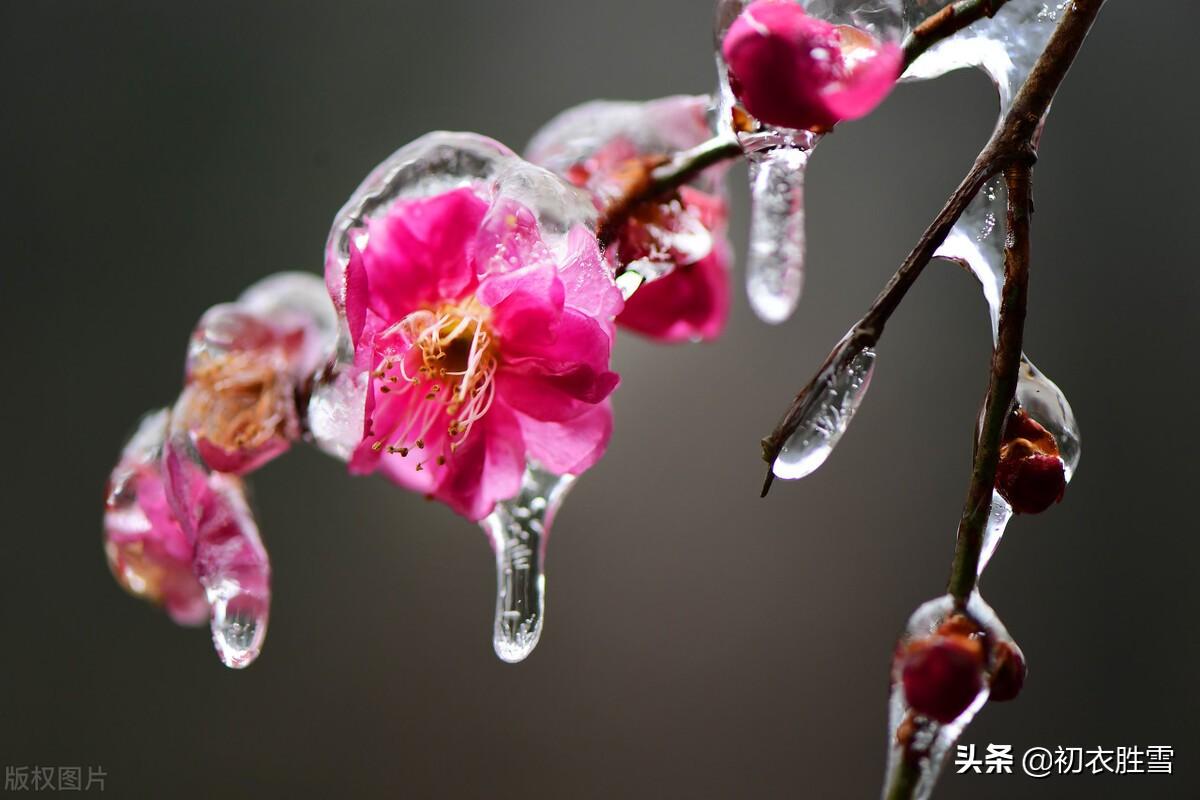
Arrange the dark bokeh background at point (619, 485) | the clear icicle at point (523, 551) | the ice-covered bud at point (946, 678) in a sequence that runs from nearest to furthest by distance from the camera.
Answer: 1. the ice-covered bud at point (946, 678)
2. the clear icicle at point (523, 551)
3. the dark bokeh background at point (619, 485)

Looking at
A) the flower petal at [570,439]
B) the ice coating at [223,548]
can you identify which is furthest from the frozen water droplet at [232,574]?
the flower petal at [570,439]

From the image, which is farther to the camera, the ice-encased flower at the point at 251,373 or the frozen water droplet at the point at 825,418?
the ice-encased flower at the point at 251,373

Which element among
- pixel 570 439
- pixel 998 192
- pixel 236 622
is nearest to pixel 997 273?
pixel 998 192

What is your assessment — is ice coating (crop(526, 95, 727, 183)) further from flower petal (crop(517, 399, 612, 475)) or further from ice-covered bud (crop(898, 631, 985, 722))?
ice-covered bud (crop(898, 631, 985, 722))

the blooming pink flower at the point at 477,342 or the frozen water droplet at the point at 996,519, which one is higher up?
the blooming pink flower at the point at 477,342

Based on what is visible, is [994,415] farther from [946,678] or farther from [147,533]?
[147,533]

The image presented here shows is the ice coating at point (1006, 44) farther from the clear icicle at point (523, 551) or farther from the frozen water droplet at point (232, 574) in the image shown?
the frozen water droplet at point (232, 574)

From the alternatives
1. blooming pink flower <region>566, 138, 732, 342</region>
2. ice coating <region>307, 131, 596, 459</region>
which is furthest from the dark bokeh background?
ice coating <region>307, 131, 596, 459</region>
